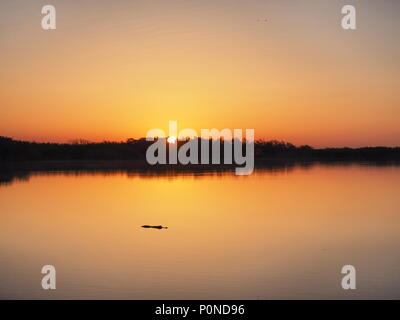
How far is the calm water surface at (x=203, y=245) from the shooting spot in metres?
6.71

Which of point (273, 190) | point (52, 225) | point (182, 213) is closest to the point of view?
point (52, 225)

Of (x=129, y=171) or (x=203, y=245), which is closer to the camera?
(x=203, y=245)

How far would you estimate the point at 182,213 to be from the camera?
13164 millimetres

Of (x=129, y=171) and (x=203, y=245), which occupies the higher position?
(x=129, y=171)

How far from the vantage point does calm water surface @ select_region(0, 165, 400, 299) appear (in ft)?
22.0

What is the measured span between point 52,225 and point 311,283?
6.66m

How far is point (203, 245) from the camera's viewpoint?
9.20 m

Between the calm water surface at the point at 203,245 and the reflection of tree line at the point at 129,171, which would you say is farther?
the reflection of tree line at the point at 129,171

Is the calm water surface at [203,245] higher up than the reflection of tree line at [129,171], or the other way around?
the reflection of tree line at [129,171]

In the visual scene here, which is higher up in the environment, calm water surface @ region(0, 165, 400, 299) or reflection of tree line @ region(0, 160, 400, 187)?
reflection of tree line @ region(0, 160, 400, 187)

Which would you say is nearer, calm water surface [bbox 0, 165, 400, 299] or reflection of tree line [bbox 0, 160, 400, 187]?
calm water surface [bbox 0, 165, 400, 299]
